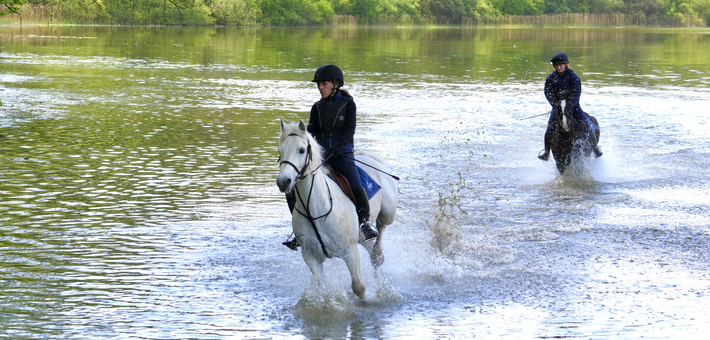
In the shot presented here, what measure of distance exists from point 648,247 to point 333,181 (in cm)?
471

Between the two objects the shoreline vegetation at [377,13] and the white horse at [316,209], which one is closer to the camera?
the white horse at [316,209]

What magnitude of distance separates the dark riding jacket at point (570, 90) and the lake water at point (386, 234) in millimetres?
817

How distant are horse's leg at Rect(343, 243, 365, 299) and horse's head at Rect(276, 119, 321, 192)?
97cm

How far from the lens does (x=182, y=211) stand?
37.0 feet

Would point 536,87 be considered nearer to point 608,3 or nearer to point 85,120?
point 85,120

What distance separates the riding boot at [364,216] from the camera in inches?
293

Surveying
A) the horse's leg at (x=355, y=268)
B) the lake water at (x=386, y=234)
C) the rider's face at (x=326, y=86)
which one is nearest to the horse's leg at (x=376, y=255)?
the lake water at (x=386, y=234)

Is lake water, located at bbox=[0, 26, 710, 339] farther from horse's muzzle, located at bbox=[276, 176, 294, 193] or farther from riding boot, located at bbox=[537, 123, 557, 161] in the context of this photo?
horse's muzzle, located at bbox=[276, 176, 294, 193]

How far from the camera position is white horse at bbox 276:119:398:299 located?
635cm

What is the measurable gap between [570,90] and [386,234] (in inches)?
216

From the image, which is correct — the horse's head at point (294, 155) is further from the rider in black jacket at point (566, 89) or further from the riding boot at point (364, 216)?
the rider in black jacket at point (566, 89)

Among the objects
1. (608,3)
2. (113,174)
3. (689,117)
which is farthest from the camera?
(608,3)

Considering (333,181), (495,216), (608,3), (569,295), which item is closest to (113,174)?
(495,216)

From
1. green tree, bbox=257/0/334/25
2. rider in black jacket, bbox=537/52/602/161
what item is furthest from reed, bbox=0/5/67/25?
rider in black jacket, bbox=537/52/602/161
